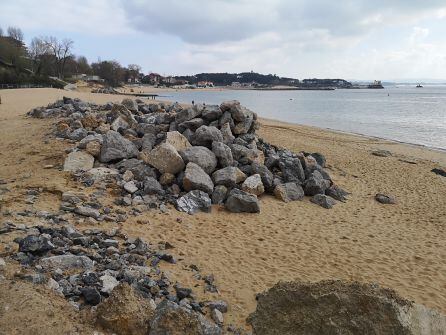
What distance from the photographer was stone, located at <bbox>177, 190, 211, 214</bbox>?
29.0ft

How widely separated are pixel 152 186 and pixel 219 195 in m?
1.69

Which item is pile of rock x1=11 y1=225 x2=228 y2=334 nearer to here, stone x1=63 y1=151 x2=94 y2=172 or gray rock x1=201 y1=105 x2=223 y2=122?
stone x1=63 y1=151 x2=94 y2=172

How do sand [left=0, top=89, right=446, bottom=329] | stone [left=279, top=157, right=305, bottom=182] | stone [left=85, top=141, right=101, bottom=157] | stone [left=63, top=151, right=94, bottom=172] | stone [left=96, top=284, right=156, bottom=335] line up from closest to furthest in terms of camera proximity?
stone [left=96, top=284, right=156, bottom=335] < sand [left=0, top=89, right=446, bottom=329] < stone [left=63, top=151, right=94, bottom=172] < stone [left=85, top=141, right=101, bottom=157] < stone [left=279, top=157, right=305, bottom=182]

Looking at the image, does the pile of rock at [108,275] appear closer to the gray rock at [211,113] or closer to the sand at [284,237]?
the sand at [284,237]

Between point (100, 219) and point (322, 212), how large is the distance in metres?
5.93

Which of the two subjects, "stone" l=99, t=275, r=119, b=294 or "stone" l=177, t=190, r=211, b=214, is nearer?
"stone" l=99, t=275, r=119, b=294

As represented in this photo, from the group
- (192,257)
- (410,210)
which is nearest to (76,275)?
(192,257)

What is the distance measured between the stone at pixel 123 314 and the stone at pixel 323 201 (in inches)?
295

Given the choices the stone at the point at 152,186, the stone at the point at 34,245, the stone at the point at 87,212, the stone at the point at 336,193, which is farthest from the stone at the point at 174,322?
the stone at the point at 336,193

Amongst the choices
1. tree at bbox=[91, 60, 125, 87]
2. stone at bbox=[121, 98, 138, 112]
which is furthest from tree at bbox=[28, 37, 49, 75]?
stone at bbox=[121, 98, 138, 112]

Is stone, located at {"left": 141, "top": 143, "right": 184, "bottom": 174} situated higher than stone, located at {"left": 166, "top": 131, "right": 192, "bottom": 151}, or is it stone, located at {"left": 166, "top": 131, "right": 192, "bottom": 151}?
stone, located at {"left": 166, "top": 131, "right": 192, "bottom": 151}

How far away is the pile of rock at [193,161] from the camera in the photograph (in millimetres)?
9414

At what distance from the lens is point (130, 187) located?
898 centimetres

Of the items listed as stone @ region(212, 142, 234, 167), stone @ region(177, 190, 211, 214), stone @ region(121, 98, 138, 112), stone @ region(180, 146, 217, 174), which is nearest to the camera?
stone @ region(177, 190, 211, 214)
